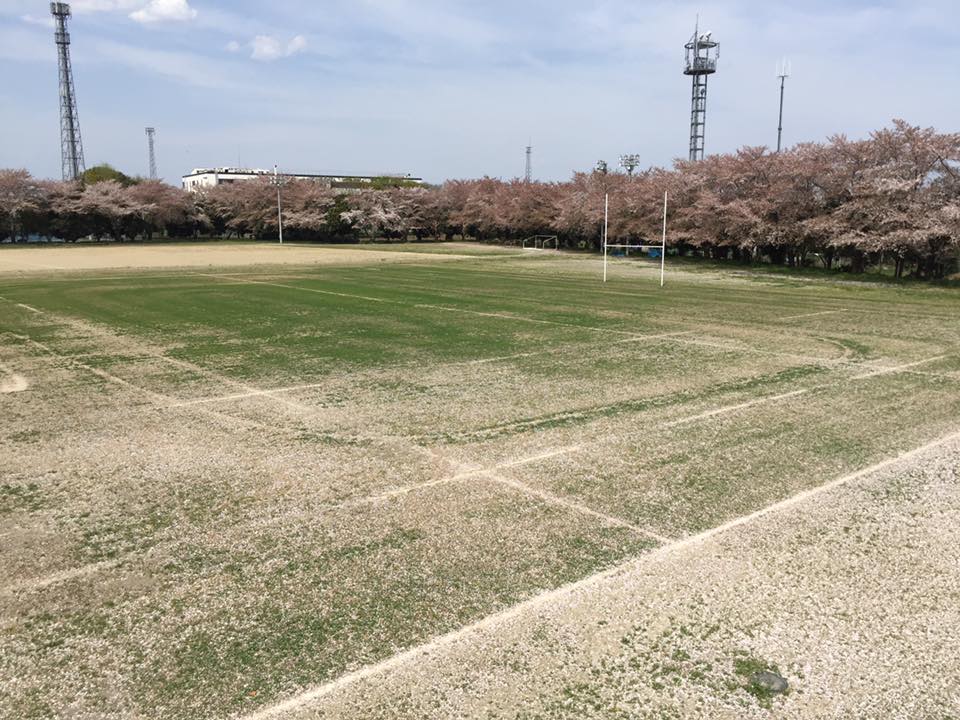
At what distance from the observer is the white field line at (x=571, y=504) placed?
5.64 m

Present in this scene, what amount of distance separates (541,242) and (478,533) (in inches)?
2428

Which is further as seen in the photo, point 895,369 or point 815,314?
point 815,314

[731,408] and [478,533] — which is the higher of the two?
[731,408]

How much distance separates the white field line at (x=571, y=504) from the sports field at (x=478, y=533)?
3 cm

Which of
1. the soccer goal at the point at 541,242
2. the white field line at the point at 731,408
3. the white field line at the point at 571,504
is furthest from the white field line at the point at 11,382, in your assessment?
the soccer goal at the point at 541,242

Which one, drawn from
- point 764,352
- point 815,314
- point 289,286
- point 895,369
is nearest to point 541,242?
point 289,286

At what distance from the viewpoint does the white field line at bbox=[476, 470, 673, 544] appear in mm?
5637

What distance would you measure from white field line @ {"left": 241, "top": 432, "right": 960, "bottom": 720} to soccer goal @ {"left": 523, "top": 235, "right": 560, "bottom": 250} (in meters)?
56.8

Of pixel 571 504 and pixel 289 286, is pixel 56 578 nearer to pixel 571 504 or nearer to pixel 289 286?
pixel 571 504

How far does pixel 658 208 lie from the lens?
44344mm

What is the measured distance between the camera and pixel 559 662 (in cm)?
399

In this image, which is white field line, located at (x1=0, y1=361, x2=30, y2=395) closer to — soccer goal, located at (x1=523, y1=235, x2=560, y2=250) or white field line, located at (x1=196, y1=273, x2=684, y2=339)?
white field line, located at (x1=196, y1=273, x2=684, y2=339)

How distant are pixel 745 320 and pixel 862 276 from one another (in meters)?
17.5

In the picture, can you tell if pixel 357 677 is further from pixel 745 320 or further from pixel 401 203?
pixel 401 203
